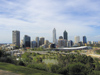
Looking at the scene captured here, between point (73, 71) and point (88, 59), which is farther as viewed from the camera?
point (88, 59)

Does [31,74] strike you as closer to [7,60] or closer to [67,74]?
[67,74]

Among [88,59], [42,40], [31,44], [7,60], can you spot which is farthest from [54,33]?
[7,60]

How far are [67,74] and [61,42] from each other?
60.2 metres

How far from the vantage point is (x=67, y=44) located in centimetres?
6750

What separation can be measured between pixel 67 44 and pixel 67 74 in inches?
2447

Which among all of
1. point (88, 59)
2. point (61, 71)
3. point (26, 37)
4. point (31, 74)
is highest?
point (26, 37)

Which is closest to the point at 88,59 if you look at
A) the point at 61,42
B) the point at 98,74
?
the point at 98,74

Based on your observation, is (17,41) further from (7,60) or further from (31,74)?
(31,74)

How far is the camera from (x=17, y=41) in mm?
56344

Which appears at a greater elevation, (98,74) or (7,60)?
(7,60)

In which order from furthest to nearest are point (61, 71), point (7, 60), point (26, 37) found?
point (26, 37), point (7, 60), point (61, 71)

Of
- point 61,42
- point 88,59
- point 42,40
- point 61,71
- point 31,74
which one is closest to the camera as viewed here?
point 31,74

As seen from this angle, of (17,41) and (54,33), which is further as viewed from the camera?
(54,33)

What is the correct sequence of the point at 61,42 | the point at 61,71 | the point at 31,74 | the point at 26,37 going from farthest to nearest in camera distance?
the point at 61,42
the point at 26,37
the point at 61,71
the point at 31,74
